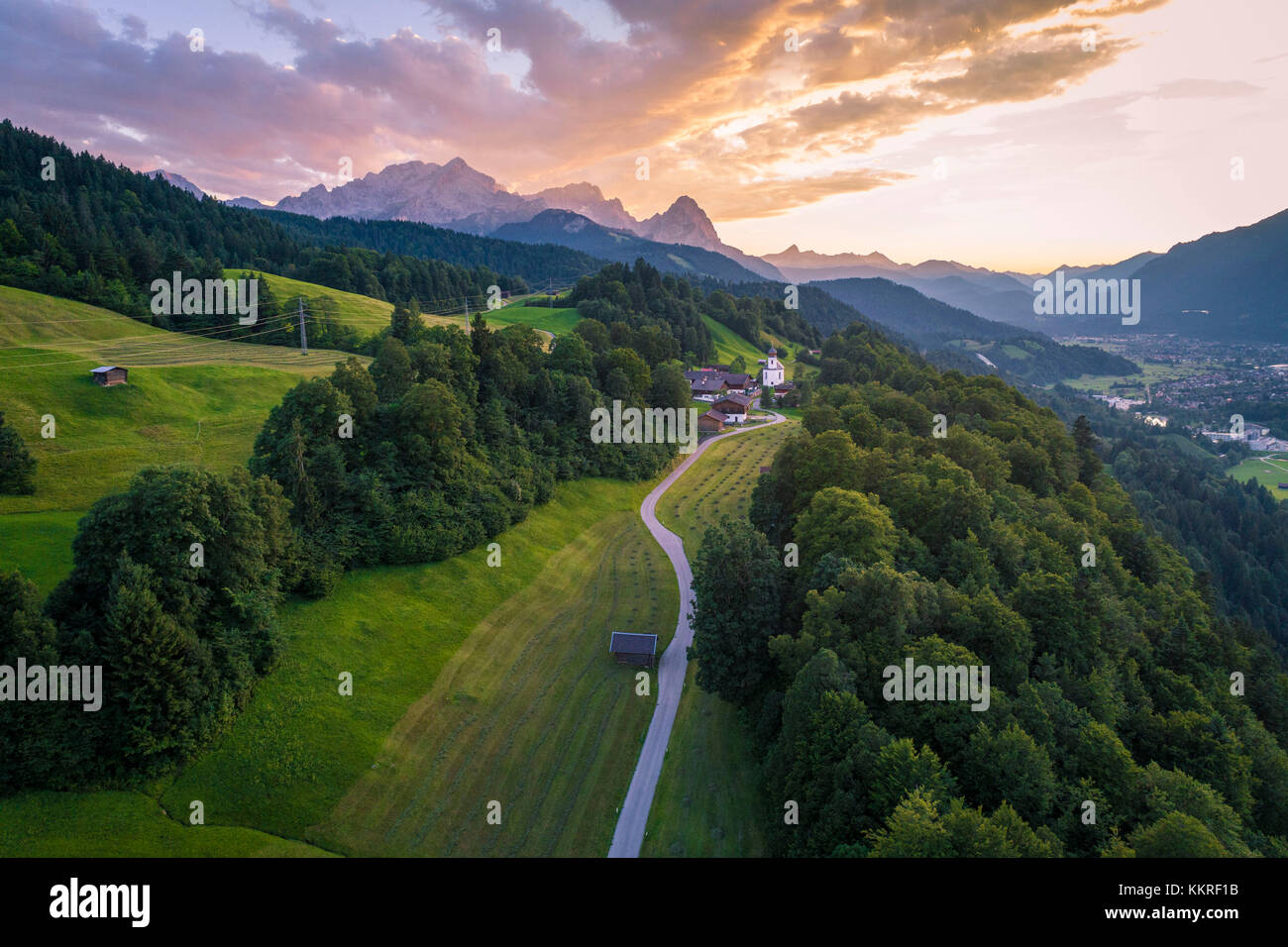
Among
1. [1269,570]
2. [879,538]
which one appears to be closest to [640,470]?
[879,538]

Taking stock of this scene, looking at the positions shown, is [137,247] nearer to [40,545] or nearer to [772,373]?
[40,545]

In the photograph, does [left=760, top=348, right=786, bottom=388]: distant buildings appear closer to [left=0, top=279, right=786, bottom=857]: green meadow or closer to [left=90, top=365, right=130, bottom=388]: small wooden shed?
[left=0, top=279, right=786, bottom=857]: green meadow

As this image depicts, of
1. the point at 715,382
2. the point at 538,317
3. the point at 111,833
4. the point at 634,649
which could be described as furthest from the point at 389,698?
the point at 538,317

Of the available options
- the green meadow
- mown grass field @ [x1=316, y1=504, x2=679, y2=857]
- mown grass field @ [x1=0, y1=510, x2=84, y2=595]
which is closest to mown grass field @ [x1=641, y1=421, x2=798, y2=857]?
the green meadow

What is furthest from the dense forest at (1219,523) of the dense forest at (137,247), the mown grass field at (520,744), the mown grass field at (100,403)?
the dense forest at (137,247)

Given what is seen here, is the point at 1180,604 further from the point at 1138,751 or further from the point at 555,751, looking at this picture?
the point at 555,751

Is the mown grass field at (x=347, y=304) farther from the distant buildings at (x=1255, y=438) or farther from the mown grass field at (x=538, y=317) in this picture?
the distant buildings at (x=1255, y=438)
